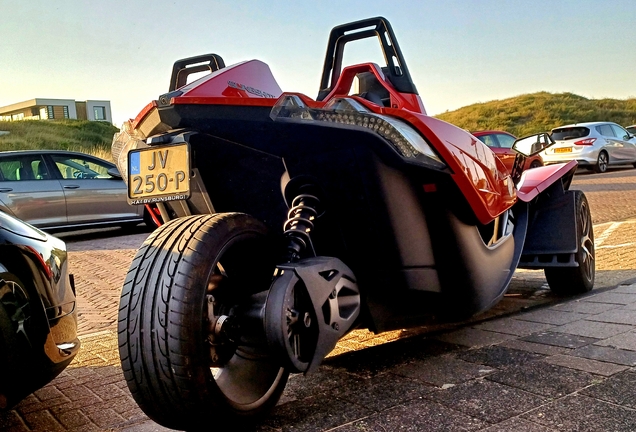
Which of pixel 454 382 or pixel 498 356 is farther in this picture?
pixel 498 356

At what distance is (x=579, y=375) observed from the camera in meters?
2.68

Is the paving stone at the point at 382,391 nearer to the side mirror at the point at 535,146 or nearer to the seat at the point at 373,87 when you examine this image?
the seat at the point at 373,87

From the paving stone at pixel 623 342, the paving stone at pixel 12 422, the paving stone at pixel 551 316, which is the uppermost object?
the paving stone at pixel 12 422

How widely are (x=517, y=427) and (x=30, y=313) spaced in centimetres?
189

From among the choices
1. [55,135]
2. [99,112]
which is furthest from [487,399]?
[99,112]

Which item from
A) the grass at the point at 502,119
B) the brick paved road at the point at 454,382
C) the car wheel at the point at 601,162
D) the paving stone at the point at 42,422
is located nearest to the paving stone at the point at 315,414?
the brick paved road at the point at 454,382

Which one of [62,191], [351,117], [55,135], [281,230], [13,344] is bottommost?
[13,344]

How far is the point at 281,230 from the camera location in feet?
9.29

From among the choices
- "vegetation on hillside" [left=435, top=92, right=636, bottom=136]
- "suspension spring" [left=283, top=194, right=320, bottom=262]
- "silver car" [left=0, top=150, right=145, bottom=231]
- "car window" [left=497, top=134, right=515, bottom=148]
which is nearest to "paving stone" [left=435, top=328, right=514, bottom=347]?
"suspension spring" [left=283, top=194, right=320, bottom=262]

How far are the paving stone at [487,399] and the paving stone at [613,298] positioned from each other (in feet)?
6.02

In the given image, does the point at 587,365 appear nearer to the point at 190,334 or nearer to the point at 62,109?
the point at 190,334

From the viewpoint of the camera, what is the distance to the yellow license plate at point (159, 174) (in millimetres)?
2391

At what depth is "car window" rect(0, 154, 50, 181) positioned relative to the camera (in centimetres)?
974

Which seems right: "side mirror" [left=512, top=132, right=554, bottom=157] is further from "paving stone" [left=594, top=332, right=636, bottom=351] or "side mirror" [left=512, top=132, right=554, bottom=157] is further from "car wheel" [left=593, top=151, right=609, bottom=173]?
"car wheel" [left=593, top=151, right=609, bottom=173]
